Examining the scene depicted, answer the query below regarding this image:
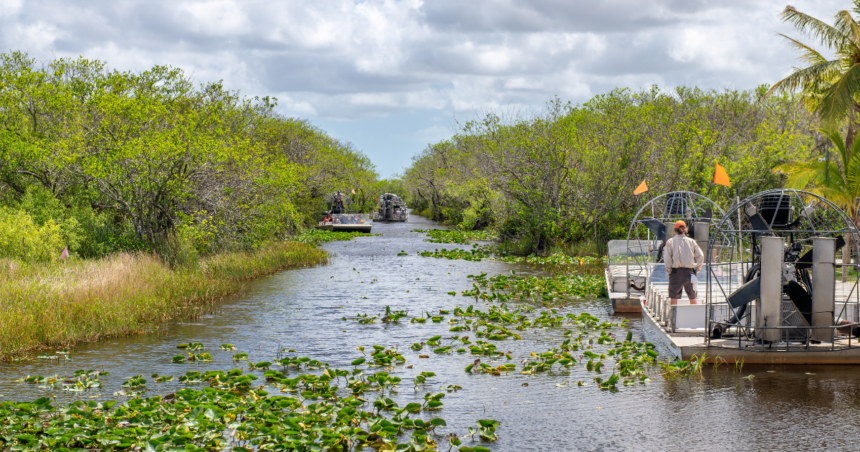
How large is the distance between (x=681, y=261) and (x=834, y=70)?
532 inches

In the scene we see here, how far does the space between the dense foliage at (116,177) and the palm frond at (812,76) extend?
60.8 ft

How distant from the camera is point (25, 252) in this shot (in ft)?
61.9

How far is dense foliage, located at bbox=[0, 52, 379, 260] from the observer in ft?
69.6

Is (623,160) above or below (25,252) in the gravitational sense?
above

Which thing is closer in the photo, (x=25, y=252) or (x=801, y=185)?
(x=25, y=252)

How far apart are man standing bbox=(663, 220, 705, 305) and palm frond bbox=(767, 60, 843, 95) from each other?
12.7m

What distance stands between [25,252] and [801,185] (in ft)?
78.7

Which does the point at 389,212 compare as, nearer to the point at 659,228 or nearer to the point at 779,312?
the point at 659,228

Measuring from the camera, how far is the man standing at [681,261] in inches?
525

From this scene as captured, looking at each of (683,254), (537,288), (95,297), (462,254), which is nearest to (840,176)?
(537,288)

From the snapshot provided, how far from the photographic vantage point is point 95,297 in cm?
1505

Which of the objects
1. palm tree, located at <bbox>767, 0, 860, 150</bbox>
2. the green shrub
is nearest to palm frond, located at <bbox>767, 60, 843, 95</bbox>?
palm tree, located at <bbox>767, 0, 860, 150</bbox>

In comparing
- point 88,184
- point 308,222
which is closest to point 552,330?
point 88,184

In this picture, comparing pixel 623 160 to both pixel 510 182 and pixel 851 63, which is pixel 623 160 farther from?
pixel 851 63
